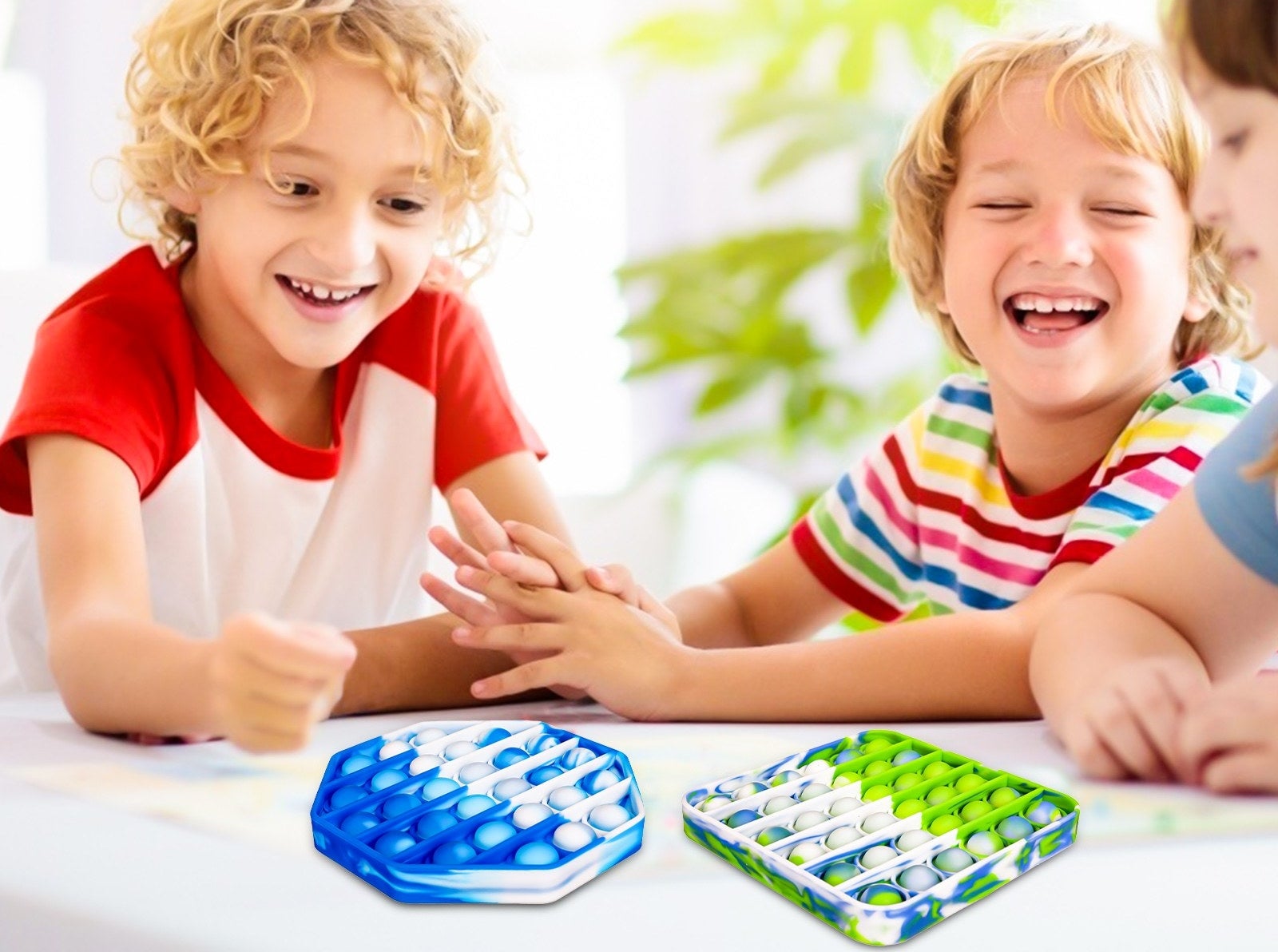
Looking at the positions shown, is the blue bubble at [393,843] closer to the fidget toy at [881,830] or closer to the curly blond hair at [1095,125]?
the fidget toy at [881,830]

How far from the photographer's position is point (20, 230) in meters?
1.89

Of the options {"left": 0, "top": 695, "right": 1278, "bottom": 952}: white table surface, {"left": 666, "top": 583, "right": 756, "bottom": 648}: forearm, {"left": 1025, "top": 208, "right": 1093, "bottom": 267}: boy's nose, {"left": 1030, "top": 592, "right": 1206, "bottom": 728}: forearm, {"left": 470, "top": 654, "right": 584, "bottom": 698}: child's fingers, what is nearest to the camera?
{"left": 0, "top": 695, "right": 1278, "bottom": 952}: white table surface

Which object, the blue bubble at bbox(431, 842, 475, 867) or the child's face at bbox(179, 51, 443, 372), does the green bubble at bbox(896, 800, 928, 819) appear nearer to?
the blue bubble at bbox(431, 842, 475, 867)

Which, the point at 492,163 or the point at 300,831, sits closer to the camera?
the point at 300,831

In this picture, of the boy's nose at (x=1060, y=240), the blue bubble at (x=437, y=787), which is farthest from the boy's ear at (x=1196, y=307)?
the blue bubble at (x=437, y=787)

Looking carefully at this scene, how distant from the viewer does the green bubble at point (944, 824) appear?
0.47 metres

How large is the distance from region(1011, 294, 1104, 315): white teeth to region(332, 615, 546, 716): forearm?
1.29 ft

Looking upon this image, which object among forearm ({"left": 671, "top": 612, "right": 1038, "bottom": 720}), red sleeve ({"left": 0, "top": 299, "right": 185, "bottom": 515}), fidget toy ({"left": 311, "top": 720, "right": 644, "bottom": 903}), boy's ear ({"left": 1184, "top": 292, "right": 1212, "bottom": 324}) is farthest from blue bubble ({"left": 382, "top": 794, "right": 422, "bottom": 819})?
boy's ear ({"left": 1184, "top": 292, "right": 1212, "bottom": 324})

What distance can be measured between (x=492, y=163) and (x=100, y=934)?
607mm

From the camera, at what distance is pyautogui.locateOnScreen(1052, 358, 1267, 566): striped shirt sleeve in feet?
2.54

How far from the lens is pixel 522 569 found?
0.75 meters

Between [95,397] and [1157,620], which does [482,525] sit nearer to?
[95,397]

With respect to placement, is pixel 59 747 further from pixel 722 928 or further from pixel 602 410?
pixel 602 410

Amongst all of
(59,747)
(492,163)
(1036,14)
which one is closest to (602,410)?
(1036,14)
